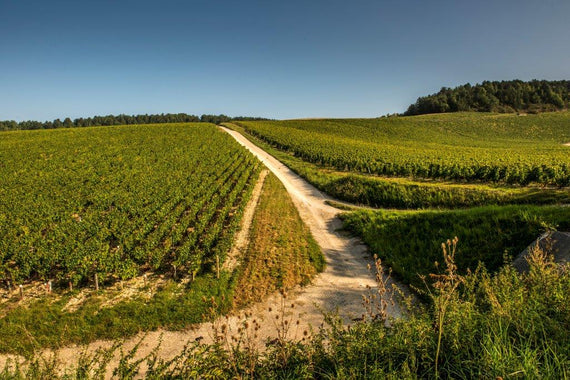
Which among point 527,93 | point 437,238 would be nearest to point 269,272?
point 437,238

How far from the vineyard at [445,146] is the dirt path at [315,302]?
50.1ft

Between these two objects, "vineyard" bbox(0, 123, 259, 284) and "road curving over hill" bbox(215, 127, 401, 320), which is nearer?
"road curving over hill" bbox(215, 127, 401, 320)

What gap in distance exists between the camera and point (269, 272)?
13.1 meters

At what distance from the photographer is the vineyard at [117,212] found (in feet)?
42.0

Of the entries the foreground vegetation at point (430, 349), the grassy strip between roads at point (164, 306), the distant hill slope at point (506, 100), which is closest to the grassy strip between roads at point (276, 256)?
the grassy strip between roads at point (164, 306)

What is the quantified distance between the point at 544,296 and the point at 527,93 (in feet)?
470

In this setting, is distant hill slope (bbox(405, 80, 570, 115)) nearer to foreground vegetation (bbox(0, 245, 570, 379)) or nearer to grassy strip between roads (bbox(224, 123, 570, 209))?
grassy strip between roads (bbox(224, 123, 570, 209))

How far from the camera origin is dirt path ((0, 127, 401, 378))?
886cm

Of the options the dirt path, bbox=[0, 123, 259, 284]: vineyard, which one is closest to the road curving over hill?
the dirt path

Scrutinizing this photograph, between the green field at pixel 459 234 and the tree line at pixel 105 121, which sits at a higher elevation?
the tree line at pixel 105 121

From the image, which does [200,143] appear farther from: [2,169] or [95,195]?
[95,195]

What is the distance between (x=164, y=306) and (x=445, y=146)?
188 ft

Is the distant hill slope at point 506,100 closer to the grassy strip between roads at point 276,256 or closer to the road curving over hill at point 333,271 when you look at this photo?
the road curving over hill at point 333,271

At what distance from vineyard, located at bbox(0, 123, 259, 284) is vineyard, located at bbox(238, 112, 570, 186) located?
14.8 metres
